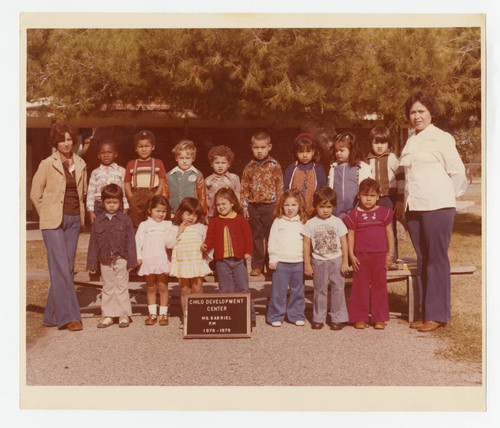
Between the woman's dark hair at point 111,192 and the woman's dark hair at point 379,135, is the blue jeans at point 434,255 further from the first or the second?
the woman's dark hair at point 111,192

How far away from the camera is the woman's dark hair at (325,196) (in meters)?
6.62

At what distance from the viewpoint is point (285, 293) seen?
6.76m

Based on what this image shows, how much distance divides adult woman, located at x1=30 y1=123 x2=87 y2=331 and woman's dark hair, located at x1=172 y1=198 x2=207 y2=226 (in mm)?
969

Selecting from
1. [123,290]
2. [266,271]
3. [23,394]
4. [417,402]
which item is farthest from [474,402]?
[23,394]

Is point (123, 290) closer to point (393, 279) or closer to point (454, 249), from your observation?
point (393, 279)

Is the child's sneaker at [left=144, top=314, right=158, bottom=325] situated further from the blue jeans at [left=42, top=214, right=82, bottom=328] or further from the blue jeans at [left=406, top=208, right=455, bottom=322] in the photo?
the blue jeans at [left=406, top=208, right=455, bottom=322]

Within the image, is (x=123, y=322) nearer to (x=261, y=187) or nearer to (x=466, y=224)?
(x=261, y=187)

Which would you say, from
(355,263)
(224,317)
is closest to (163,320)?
(224,317)

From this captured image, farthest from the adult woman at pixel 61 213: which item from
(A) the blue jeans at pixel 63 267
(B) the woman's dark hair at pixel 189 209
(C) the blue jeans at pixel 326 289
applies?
(C) the blue jeans at pixel 326 289

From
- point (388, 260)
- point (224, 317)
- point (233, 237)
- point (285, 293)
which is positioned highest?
point (233, 237)

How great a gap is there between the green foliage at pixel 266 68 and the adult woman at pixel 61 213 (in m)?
1.08

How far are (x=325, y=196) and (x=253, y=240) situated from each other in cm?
107

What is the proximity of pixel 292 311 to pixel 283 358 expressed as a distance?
74 centimetres

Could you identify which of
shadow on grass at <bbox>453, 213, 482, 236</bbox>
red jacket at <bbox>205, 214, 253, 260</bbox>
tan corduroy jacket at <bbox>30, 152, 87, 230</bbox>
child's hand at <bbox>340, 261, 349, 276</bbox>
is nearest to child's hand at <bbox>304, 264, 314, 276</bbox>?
child's hand at <bbox>340, 261, 349, 276</bbox>
